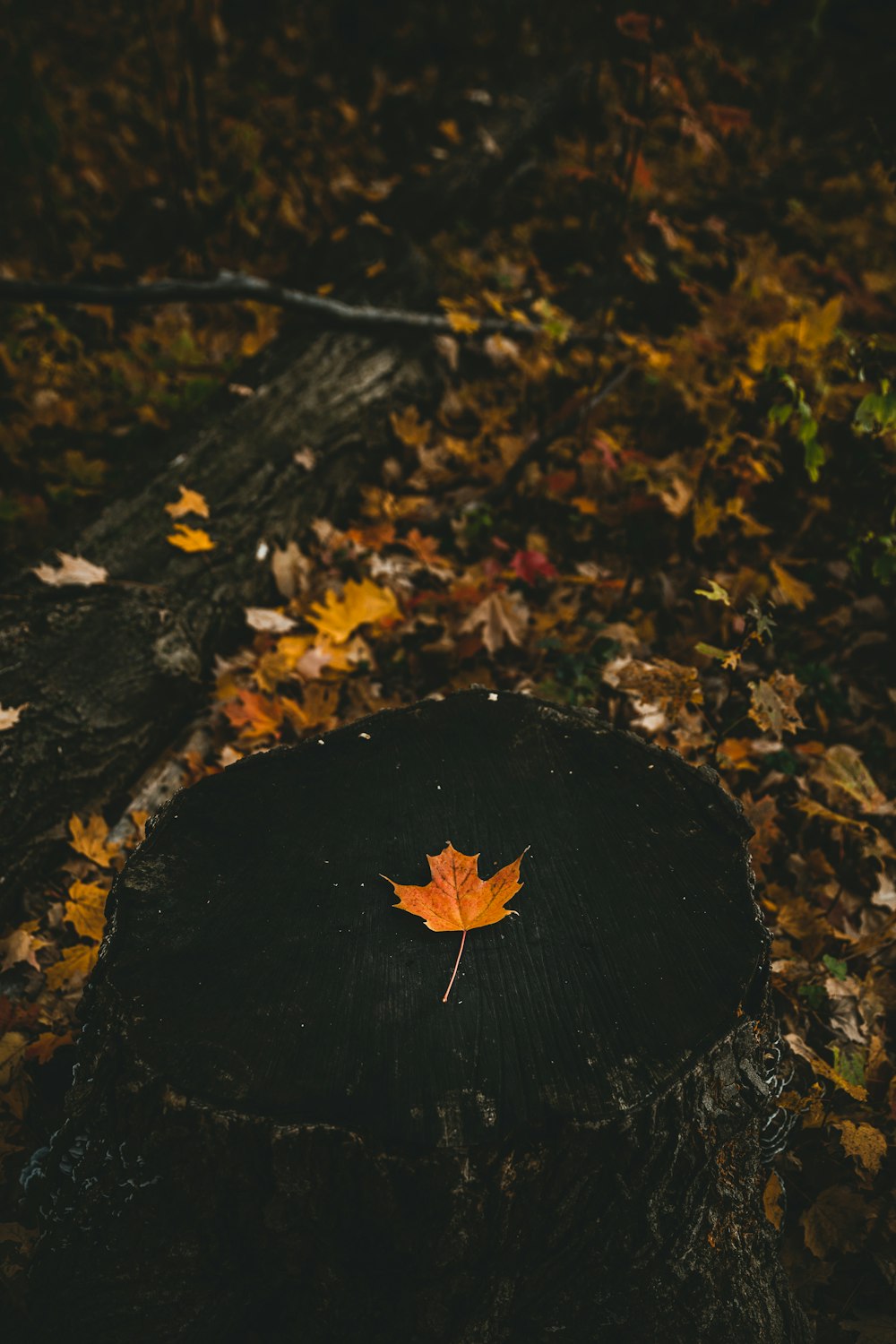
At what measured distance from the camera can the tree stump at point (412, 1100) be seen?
3.67ft

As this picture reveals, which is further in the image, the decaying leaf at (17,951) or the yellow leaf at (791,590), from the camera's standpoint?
the yellow leaf at (791,590)

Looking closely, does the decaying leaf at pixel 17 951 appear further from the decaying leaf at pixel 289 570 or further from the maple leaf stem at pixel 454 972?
the decaying leaf at pixel 289 570

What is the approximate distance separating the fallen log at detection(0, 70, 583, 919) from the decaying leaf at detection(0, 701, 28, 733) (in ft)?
0.05

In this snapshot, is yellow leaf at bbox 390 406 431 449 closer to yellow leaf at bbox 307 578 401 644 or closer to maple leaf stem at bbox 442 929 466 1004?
yellow leaf at bbox 307 578 401 644

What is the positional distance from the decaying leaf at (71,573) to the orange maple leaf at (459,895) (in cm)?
168

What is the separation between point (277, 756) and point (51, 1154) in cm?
84

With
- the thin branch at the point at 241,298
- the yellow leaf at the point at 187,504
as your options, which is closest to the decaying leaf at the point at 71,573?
the yellow leaf at the point at 187,504

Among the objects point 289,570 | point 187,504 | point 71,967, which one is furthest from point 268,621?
point 71,967

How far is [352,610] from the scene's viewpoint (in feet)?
9.38

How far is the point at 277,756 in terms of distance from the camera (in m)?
1.66

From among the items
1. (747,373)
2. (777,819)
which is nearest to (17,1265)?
(777,819)

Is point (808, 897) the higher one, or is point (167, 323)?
point (167, 323)

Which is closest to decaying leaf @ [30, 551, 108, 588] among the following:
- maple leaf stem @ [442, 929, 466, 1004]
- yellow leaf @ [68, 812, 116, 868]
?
yellow leaf @ [68, 812, 116, 868]

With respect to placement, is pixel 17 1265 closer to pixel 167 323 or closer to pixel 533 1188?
pixel 533 1188
